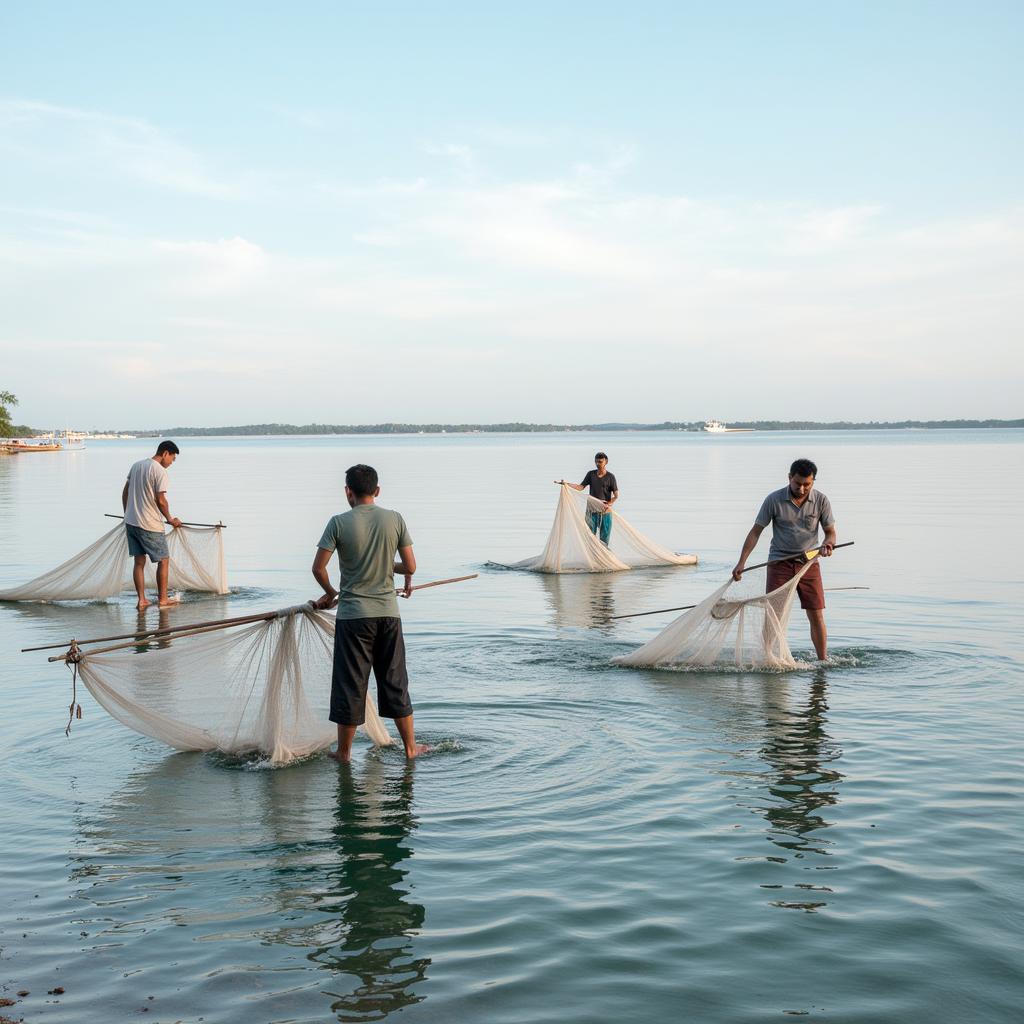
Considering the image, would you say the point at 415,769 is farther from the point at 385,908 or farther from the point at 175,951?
the point at 175,951

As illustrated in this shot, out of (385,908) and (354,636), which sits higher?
(354,636)

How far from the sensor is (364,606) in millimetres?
6262

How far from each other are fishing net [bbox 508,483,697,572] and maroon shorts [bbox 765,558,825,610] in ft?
21.1

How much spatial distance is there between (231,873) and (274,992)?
1125mm

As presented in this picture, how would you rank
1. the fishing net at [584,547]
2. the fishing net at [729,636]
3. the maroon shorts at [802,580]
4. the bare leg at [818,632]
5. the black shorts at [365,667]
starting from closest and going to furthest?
the black shorts at [365,667]
the fishing net at [729,636]
the maroon shorts at [802,580]
the bare leg at [818,632]
the fishing net at [584,547]

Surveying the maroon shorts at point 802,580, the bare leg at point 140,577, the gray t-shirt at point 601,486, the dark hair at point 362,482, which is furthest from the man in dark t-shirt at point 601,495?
the dark hair at point 362,482

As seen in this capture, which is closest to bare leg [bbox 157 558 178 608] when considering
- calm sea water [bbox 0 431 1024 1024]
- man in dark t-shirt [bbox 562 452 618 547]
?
calm sea water [bbox 0 431 1024 1024]

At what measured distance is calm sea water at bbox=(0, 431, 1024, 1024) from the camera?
3889mm

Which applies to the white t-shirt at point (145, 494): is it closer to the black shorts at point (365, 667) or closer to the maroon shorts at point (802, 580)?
the black shorts at point (365, 667)

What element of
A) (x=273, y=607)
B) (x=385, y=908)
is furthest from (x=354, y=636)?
(x=273, y=607)

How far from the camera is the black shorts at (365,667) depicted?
6.31 m

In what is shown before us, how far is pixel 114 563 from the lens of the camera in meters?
13.1

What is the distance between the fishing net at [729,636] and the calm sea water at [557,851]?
18 centimetres

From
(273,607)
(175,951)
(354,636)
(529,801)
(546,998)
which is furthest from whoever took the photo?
(273,607)
